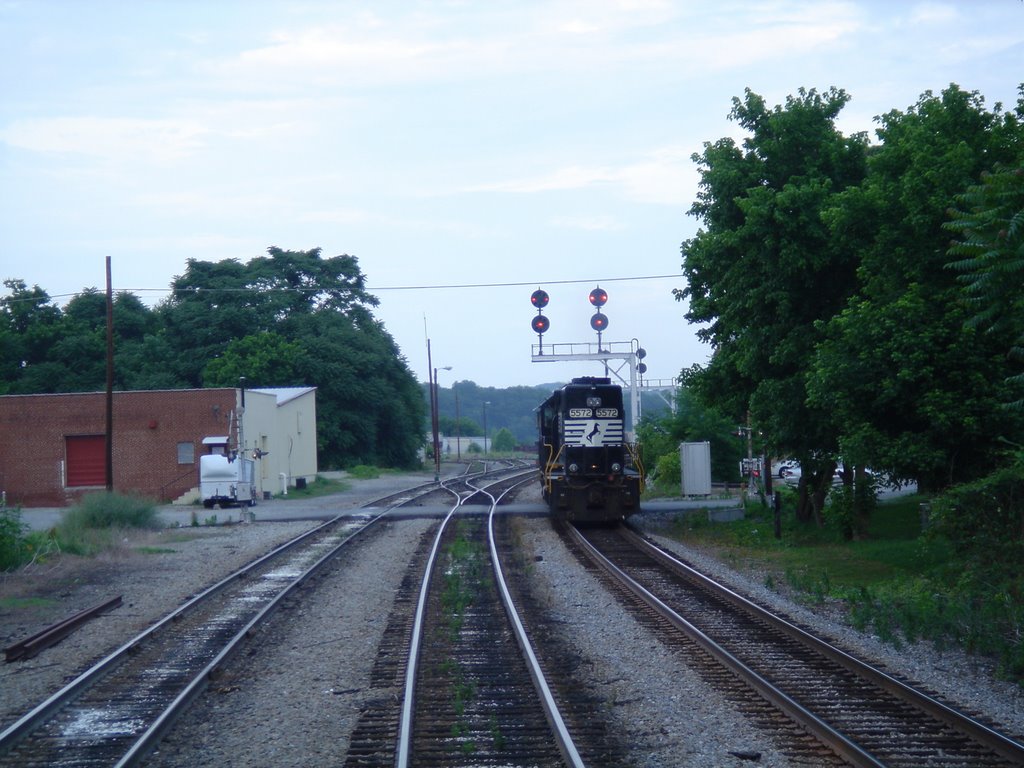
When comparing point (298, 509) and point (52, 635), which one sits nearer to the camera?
point (52, 635)

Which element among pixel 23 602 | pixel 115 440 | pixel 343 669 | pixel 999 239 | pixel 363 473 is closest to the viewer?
pixel 999 239

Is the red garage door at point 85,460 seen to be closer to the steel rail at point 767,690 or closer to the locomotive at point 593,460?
the locomotive at point 593,460

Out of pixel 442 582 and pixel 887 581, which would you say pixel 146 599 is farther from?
pixel 887 581

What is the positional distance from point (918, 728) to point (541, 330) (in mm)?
27776

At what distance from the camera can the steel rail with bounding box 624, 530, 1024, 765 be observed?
7.23m

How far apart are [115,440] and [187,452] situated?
10.6 ft

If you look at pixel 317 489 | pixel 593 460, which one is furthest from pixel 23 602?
pixel 317 489

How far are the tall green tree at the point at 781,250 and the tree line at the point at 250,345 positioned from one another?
46258mm

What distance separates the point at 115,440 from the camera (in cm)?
4322

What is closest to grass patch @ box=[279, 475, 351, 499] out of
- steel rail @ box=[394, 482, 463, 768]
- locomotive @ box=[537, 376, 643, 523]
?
locomotive @ box=[537, 376, 643, 523]

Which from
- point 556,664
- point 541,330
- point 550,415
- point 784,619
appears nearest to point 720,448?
point 541,330

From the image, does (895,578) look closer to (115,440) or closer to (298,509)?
(298,509)

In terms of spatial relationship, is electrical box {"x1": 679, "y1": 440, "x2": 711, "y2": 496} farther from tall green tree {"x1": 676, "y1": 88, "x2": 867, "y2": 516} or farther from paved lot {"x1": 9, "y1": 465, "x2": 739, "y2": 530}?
tall green tree {"x1": 676, "y1": 88, "x2": 867, "y2": 516}

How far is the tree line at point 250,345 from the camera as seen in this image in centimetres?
6738
